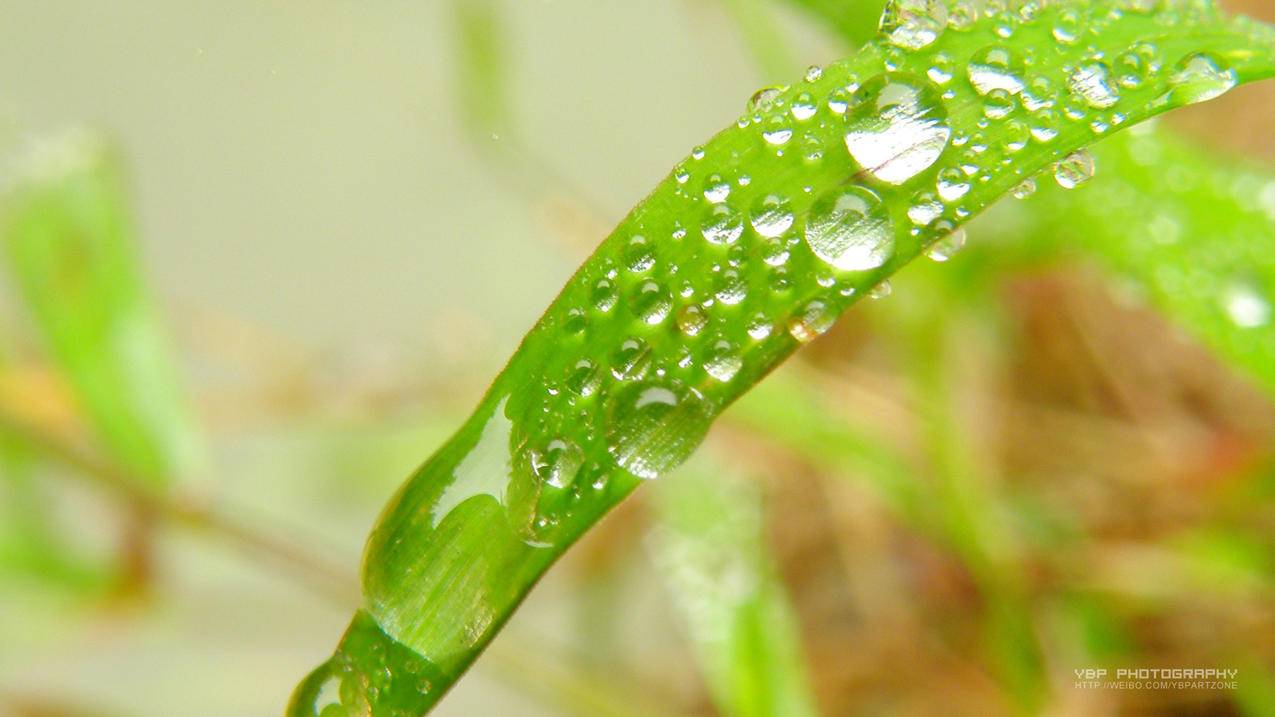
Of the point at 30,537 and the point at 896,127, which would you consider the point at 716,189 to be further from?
the point at 30,537

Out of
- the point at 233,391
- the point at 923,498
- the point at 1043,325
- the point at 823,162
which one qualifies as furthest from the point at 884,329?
the point at 233,391

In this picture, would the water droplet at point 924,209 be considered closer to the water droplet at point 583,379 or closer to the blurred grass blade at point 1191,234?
the water droplet at point 583,379

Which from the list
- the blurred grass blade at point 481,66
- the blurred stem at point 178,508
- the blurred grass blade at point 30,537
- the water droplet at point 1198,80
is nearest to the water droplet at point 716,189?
the water droplet at point 1198,80

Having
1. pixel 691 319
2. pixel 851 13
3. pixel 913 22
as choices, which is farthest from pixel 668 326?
pixel 851 13

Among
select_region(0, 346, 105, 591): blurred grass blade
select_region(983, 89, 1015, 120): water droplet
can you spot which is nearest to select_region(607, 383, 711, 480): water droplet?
select_region(983, 89, 1015, 120): water droplet

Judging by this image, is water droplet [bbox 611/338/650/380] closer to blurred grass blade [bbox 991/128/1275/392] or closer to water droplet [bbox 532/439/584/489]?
water droplet [bbox 532/439/584/489]
